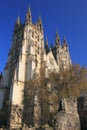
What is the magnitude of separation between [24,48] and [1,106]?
12262mm

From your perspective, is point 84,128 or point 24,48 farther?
point 24,48

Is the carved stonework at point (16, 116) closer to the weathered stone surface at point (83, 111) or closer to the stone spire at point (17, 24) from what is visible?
the weathered stone surface at point (83, 111)

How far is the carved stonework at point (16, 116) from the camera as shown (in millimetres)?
27812

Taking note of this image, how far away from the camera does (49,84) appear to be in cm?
2645

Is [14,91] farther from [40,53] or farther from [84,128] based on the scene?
[84,128]

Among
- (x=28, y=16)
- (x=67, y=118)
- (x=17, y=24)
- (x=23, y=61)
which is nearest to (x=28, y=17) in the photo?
(x=28, y=16)

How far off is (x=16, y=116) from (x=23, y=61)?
11.4 m

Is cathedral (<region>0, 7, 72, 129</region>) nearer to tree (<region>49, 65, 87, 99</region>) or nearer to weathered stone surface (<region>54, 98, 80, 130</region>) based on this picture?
tree (<region>49, 65, 87, 99</region>)

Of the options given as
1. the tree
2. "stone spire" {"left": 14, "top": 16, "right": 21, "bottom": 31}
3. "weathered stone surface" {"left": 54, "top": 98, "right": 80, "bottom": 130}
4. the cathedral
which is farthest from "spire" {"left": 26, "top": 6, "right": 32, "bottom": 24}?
"weathered stone surface" {"left": 54, "top": 98, "right": 80, "bottom": 130}

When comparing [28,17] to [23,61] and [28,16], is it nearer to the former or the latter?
[28,16]

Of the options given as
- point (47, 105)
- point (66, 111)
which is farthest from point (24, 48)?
point (66, 111)

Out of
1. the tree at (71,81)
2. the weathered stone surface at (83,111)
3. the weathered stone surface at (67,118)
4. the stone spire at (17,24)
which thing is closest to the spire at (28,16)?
the stone spire at (17,24)

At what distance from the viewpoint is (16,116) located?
1130 inches

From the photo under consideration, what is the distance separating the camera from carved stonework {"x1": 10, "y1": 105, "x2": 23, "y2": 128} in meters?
27.8
